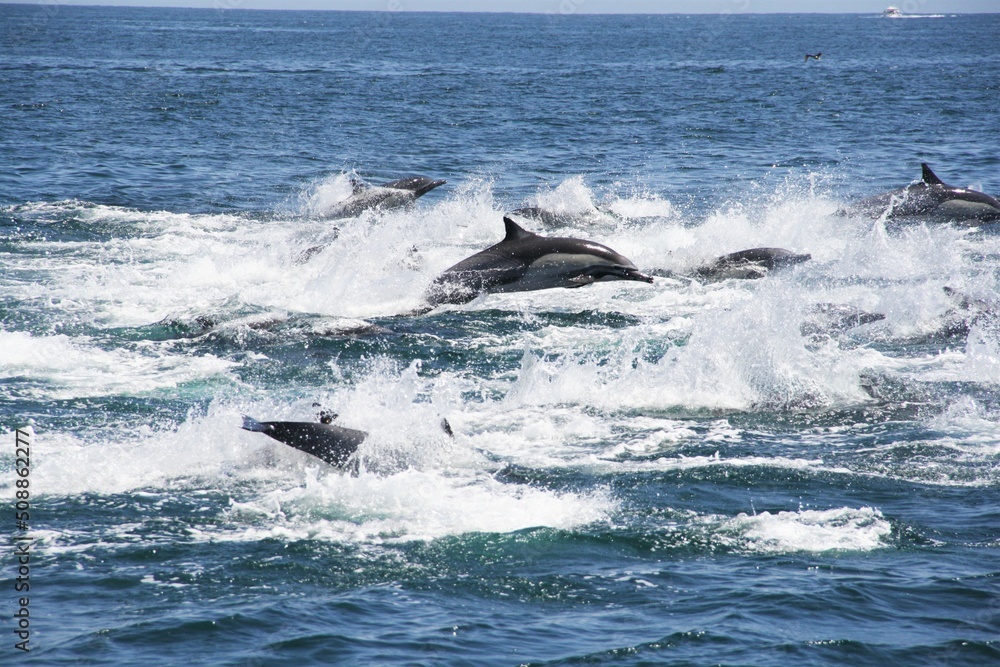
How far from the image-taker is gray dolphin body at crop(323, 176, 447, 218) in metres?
25.5

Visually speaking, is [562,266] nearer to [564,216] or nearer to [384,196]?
[564,216]

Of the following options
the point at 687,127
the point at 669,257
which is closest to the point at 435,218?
the point at 669,257

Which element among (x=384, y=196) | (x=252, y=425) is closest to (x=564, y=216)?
(x=384, y=196)

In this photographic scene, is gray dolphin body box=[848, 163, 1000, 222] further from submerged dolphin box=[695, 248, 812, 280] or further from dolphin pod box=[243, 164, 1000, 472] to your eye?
submerged dolphin box=[695, 248, 812, 280]

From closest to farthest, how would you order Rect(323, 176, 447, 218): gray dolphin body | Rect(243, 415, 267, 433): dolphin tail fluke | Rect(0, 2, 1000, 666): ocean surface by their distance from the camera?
Rect(0, 2, 1000, 666): ocean surface, Rect(243, 415, 267, 433): dolphin tail fluke, Rect(323, 176, 447, 218): gray dolphin body

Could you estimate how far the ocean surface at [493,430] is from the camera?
802 centimetres

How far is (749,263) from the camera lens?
2080cm

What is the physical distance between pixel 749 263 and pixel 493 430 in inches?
397

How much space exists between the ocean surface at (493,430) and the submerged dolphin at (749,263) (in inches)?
10.7

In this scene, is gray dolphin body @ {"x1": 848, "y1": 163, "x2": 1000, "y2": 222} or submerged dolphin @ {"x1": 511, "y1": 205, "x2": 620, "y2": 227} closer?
gray dolphin body @ {"x1": 848, "y1": 163, "x2": 1000, "y2": 222}

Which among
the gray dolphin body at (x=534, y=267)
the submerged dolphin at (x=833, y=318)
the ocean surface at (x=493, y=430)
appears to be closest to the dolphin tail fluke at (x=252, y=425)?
the ocean surface at (x=493, y=430)

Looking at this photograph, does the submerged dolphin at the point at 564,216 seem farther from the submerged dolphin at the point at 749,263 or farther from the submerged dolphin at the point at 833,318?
the submerged dolphin at the point at 833,318

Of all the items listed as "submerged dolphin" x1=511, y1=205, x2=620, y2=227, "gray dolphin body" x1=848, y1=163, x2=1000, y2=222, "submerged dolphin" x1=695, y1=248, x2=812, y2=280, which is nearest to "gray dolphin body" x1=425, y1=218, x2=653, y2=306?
"submerged dolphin" x1=695, y1=248, x2=812, y2=280

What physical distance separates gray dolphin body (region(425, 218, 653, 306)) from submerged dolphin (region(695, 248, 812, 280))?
151 inches
